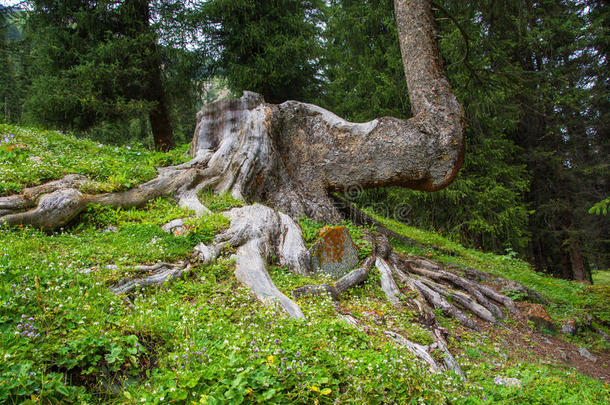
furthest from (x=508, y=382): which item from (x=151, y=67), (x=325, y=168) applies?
(x=151, y=67)

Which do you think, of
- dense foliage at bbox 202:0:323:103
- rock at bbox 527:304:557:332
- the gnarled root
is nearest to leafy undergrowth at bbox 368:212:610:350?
rock at bbox 527:304:557:332

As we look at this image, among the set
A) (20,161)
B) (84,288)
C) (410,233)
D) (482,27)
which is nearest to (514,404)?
(84,288)

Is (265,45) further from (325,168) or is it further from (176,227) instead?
(176,227)

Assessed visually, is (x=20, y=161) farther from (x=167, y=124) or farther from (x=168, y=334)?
(x=167, y=124)

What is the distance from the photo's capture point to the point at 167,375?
218cm

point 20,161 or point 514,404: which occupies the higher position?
point 20,161

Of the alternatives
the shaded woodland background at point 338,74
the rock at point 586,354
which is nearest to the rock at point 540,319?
the rock at point 586,354

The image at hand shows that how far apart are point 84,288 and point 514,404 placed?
162 inches

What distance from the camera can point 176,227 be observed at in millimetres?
5023

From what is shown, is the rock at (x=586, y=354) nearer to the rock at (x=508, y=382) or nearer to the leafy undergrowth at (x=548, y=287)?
the leafy undergrowth at (x=548, y=287)

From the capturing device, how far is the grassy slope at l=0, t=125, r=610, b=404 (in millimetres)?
2184

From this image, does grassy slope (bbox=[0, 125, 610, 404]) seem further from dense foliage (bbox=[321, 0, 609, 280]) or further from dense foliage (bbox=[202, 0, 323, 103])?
dense foliage (bbox=[202, 0, 323, 103])

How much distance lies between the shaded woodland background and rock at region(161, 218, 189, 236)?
7978 millimetres

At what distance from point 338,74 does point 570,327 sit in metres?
11.7
